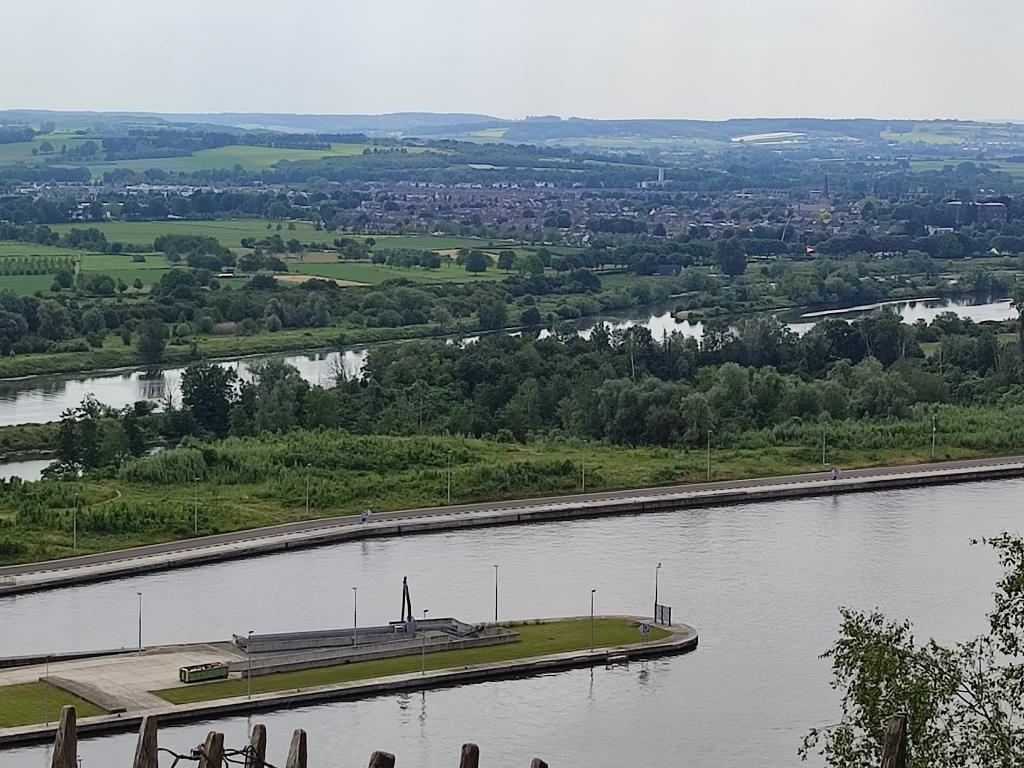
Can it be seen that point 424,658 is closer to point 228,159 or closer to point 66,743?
point 66,743

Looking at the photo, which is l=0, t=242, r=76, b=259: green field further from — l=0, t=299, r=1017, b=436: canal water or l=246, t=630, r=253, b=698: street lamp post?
l=246, t=630, r=253, b=698: street lamp post

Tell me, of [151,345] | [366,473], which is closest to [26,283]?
[151,345]

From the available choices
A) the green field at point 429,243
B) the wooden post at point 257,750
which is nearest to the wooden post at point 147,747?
the wooden post at point 257,750

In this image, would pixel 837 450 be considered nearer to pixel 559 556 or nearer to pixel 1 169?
pixel 559 556

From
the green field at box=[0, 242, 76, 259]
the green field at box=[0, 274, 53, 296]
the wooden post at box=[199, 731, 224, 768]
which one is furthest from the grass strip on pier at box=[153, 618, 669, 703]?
the green field at box=[0, 242, 76, 259]

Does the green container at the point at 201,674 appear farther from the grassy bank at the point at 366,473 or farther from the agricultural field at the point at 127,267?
the agricultural field at the point at 127,267
